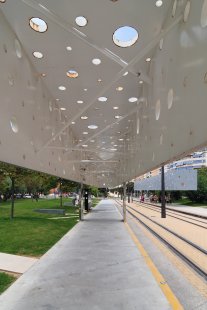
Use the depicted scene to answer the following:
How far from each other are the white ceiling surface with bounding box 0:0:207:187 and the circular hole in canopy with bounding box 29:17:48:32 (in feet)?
0.25

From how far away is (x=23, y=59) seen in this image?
21.6ft

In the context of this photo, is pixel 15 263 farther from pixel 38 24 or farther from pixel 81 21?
pixel 81 21

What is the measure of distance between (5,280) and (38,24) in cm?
589

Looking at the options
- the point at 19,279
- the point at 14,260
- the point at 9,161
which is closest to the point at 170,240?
the point at 14,260

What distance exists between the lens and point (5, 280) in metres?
8.05

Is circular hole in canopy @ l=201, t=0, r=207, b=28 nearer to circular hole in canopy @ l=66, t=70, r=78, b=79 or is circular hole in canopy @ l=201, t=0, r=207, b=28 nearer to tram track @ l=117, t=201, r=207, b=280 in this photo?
circular hole in canopy @ l=66, t=70, r=78, b=79

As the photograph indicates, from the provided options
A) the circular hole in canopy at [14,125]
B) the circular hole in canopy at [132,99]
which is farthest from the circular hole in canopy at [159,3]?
the circular hole in canopy at [132,99]

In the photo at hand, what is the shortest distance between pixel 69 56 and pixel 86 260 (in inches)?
253

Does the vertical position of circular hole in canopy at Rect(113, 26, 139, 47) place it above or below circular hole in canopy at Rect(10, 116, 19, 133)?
above

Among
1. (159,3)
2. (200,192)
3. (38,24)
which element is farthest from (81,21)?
(200,192)

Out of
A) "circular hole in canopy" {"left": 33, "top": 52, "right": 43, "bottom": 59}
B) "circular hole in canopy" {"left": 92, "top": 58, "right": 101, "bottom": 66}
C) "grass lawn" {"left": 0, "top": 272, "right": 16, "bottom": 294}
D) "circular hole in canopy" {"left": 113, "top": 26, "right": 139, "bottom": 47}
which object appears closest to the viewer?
"circular hole in canopy" {"left": 113, "top": 26, "right": 139, "bottom": 47}

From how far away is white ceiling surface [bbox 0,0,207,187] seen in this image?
430cm

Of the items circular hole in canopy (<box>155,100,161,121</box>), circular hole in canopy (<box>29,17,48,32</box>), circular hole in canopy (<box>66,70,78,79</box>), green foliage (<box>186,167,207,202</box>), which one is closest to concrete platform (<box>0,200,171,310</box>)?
circular hole in canopy (<box>155,100,161,121</box>)

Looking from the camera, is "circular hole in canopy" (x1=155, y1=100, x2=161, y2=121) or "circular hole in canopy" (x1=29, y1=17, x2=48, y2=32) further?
"circular hole in canopy" (x1=155, y1=100, x2=161, y2=121)
